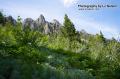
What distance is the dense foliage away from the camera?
221 inches

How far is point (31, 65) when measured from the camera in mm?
5879

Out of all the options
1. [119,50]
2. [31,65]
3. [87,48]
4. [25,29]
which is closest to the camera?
[31,65]

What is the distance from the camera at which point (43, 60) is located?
325 inches

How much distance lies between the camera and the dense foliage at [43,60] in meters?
5.62

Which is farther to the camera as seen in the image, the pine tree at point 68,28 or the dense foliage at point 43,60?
the pine tree at point 68,28

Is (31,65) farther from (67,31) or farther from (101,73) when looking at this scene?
(67,31)

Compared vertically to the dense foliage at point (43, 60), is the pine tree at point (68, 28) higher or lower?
higher

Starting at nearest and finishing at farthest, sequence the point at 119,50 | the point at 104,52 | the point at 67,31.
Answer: the point at 119,50
the point at 104,52
the point at 67,31

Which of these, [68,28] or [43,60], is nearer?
[43,60]

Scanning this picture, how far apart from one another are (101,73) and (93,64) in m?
1.94

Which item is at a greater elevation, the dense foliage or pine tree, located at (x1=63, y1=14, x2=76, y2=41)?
pine tree, located at (x1=63, y1=14, x2=76, y2=41)

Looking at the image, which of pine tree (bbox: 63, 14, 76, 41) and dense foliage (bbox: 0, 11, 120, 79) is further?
pine tree (bbox: 63, 14, 76, 41)

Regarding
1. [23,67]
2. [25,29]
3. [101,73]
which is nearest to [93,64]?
[101,73]

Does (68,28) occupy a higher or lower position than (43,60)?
higher
